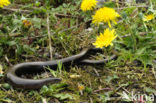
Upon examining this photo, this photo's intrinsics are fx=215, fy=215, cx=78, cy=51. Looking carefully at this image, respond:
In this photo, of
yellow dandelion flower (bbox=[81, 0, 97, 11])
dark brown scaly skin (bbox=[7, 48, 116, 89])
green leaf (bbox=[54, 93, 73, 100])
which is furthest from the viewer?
yellow dandelion flower (bbox=[81, 0, 97, 11])

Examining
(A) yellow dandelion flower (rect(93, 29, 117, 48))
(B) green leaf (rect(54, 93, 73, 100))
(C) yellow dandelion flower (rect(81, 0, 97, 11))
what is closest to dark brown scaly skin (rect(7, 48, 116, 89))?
(B) green leaf (rect(54, 93, 73, 100))

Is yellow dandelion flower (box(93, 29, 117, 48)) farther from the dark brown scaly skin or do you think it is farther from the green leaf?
the green leaf

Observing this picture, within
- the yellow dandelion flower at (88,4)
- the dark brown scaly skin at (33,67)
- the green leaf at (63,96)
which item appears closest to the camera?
the green leaf at (63,96)

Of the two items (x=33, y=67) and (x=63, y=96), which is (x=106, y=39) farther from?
(x=33, y=67)

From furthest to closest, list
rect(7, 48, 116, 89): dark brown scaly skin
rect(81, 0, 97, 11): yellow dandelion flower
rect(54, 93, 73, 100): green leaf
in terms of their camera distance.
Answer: rect(81, 0, 97, 11): yellow dandelion flower
rect(7, 48, 116, 89): dark brown scaly skin
rect(54, 93, 73, 100): green leaf

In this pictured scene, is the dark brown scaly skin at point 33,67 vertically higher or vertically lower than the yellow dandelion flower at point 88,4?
lower

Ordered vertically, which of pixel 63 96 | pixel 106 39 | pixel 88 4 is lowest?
pixel 63 96

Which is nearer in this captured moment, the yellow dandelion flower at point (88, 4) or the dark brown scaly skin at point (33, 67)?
the dark brown scaly skin at point (33, 67)

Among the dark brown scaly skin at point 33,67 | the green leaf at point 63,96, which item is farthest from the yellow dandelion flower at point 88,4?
the green leaf at point 63,96

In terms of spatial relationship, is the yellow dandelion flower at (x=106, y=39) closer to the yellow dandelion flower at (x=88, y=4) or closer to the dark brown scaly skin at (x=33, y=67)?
the dark brown scaly skin at (x=33, y=67)

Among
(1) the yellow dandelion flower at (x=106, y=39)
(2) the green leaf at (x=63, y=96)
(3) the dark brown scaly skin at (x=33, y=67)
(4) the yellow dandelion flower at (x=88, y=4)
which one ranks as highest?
(4) the yellow dandelion flower at (x=88, y=4)

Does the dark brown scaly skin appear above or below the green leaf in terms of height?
above

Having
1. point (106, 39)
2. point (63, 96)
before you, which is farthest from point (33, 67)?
point (106, 39)

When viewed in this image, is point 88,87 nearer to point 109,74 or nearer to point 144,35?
point 109,74
